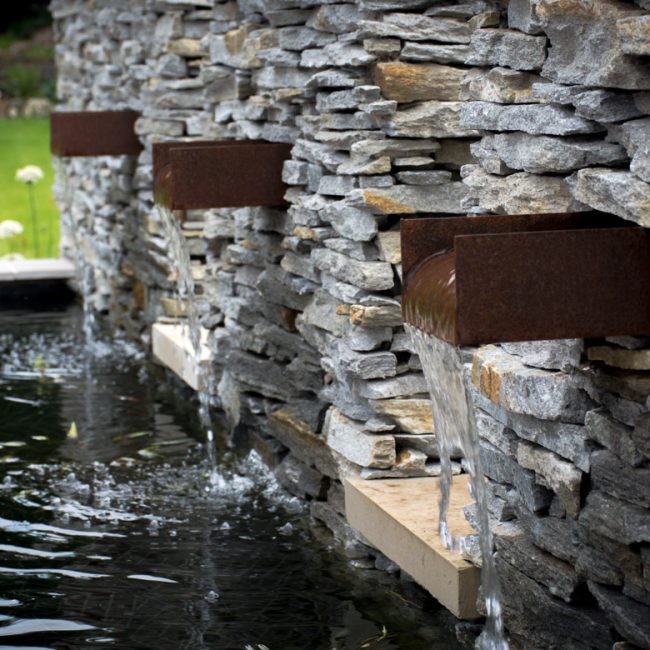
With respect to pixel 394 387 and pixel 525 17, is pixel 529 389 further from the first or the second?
pixel 394 387

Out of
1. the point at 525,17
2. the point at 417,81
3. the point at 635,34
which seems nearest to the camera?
the point at 635,34

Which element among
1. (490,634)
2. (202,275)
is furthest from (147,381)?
(490,634)

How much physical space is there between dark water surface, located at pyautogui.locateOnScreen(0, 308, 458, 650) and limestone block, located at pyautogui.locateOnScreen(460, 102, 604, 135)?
5.21 feet

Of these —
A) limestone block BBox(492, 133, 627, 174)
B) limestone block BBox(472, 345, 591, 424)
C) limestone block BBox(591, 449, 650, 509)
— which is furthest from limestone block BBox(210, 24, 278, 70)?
limestone block BBox(591, 449, 650, 509)

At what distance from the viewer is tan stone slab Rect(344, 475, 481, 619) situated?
3844 millimetres

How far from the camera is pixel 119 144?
8164 mm

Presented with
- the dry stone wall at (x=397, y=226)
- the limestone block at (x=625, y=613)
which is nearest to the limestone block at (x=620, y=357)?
the dry stone wall at (x=397, y=226)

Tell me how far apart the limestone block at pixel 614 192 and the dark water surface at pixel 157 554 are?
5.24 ft

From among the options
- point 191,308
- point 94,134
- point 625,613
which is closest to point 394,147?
point 625,613

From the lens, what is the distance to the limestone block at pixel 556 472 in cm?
323

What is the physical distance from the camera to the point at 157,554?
4.77 m

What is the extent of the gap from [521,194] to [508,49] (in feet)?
1.23

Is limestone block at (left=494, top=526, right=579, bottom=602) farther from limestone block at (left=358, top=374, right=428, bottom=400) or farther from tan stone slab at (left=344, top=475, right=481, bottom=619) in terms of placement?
limestone block at (left=358, top=374, right=428, bottom=400)

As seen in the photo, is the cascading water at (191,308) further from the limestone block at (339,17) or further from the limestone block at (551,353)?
the limestone block at (551,353)
